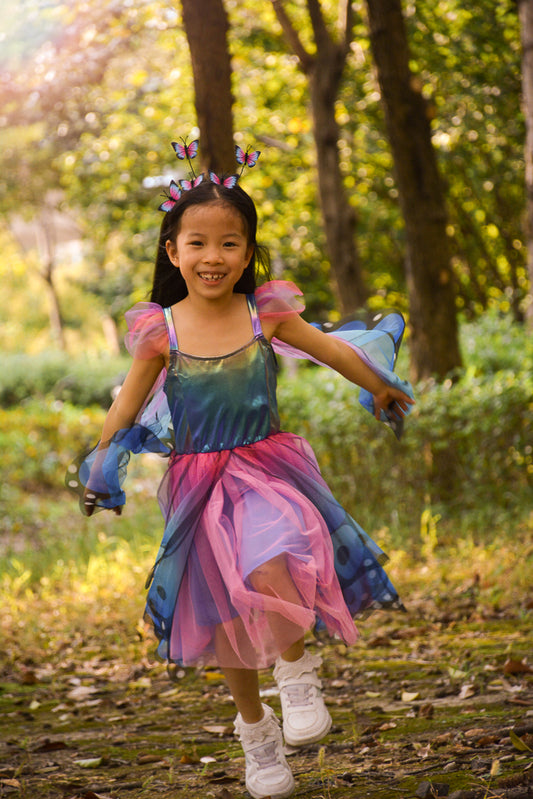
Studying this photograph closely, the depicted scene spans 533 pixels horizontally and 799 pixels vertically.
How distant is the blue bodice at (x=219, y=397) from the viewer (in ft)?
9.08

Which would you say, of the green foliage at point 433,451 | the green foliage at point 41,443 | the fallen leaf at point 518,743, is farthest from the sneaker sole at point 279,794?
the green foliage at point 41,443

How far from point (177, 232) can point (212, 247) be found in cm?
17

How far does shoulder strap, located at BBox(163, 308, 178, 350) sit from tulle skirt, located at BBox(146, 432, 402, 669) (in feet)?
A: 1.17

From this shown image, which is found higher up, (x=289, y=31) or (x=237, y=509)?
(x=289, y=31)

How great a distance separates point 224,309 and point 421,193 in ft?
13.7

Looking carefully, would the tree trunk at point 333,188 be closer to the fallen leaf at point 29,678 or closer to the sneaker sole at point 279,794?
the fallen leaf at point 29,678

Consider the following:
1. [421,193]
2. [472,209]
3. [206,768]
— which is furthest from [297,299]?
[472,209]

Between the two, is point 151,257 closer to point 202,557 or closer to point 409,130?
point 409,130

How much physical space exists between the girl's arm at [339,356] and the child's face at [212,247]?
259 mm

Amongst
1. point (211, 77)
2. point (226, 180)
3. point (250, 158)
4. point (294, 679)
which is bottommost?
point (294, 679)

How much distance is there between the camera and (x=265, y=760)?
2.62 m

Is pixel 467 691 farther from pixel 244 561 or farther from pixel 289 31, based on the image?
pixel 289 31

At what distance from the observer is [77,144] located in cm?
1584

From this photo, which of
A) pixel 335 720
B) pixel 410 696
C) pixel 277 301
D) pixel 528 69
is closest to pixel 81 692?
pixel 335 720
